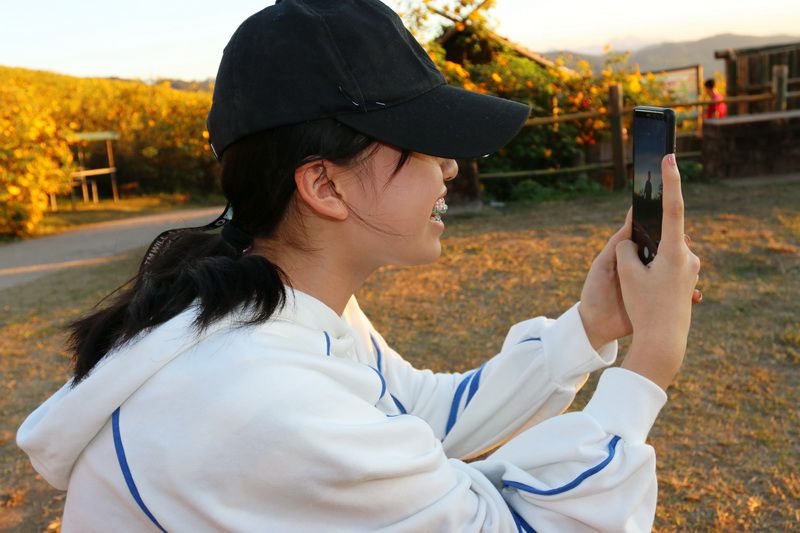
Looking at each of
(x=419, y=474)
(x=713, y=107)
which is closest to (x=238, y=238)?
(x=419, y=474)

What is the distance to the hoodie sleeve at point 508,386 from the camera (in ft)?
5.50

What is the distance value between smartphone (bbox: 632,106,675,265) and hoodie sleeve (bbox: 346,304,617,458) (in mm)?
305

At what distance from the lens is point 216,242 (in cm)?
148

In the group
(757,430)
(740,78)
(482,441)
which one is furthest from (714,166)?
(482,441)

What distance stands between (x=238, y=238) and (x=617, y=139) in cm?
906

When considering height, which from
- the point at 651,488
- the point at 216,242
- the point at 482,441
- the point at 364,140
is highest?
the point at 364,140

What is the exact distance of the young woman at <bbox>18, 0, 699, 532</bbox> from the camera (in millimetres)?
1085

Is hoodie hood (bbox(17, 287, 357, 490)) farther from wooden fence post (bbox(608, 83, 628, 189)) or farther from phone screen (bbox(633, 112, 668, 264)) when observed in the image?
wooden fence post (bbox(608, 83, 628, 189))

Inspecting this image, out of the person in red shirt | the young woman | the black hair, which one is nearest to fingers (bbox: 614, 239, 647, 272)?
the young woman

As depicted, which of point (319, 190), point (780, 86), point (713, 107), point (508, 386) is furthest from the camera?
point (713, 107)

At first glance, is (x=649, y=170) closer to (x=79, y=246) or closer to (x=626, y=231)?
(x=626, y=231)

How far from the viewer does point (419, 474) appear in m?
1.16

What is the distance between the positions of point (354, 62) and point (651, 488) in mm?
837

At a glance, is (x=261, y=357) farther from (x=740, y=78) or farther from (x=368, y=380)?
(x=740, y=78)
